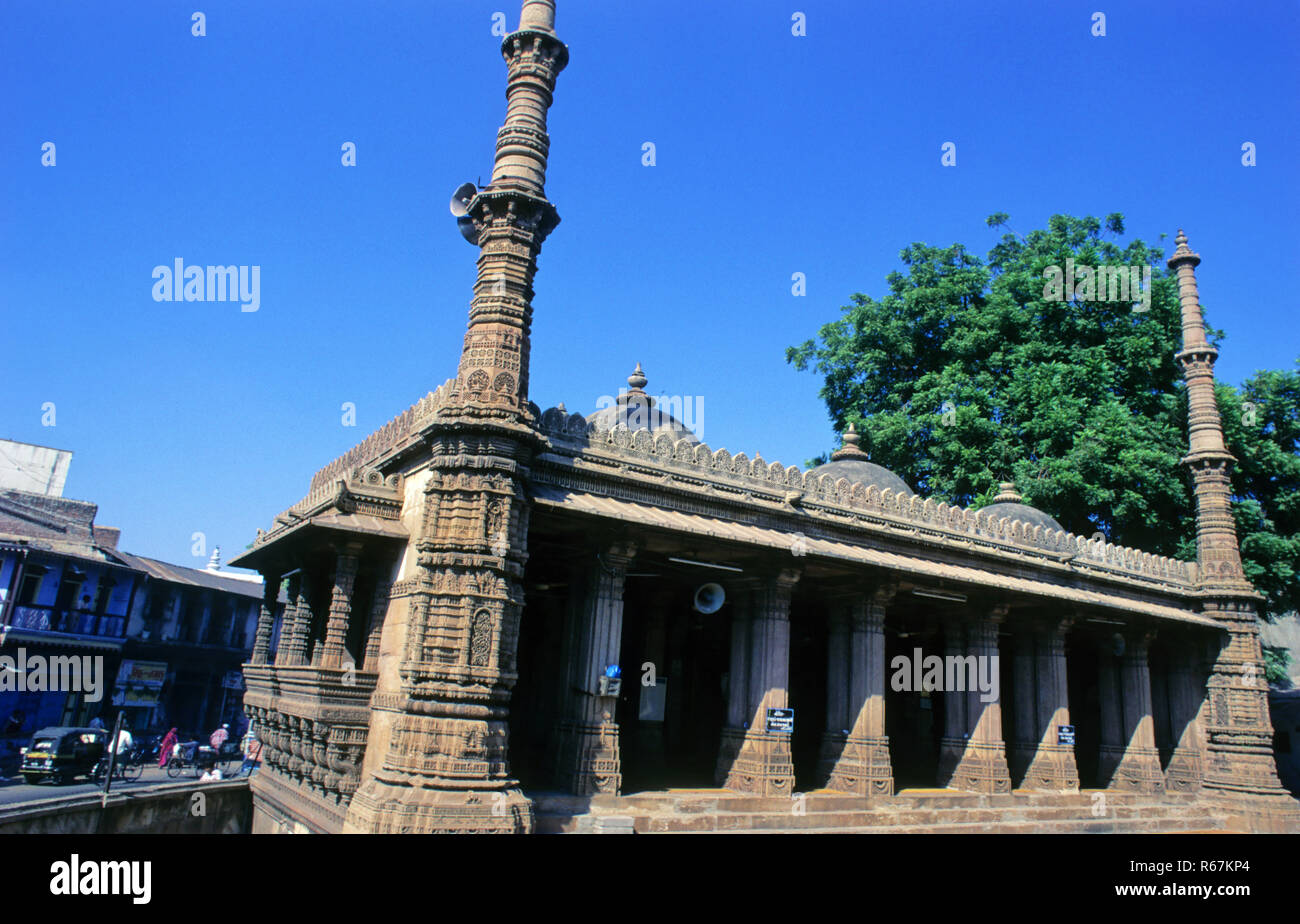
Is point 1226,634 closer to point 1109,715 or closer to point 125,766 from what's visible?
point 1109,715

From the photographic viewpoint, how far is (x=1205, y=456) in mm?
22984

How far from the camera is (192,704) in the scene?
36938 mm

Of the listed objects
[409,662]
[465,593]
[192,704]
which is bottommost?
[192,704]

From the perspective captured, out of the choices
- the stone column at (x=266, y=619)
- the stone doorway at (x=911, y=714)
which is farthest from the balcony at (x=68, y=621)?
the stone doorway at (x=911, y=714)

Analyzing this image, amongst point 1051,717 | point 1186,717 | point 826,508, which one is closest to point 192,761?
point 826,508

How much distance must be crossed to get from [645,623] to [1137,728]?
1246cm

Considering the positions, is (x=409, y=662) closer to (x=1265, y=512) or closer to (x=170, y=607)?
(x=1265, y=512)

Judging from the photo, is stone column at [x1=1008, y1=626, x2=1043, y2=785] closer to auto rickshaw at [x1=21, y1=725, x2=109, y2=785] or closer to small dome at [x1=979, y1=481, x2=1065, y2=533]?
small dome at [x1=979, y1=481, x2=1065, y2=533]

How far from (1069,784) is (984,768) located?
259cm

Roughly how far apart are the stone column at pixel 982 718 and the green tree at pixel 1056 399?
34.4 feet

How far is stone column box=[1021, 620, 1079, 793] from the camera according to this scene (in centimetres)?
1780

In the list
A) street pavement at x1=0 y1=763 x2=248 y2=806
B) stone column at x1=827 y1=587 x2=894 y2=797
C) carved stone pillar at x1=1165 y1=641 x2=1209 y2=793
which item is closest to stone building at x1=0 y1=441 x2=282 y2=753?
street pavement at x1=0 y1=763 x2=248 y2=806

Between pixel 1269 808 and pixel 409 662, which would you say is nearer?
pixel 409 662
